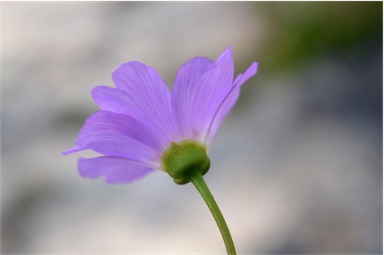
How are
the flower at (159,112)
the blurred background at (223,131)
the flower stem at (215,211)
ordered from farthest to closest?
the blurred background at (223,131) → the flower at (159,112) → the flower stem at (215,211)

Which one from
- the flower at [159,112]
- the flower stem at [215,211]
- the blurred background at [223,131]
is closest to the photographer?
the flower stem at [215,211]

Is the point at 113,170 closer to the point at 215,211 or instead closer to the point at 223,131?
the point at 215,211

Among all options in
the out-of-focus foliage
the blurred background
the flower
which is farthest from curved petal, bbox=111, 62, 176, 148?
the out-of-focus foliage

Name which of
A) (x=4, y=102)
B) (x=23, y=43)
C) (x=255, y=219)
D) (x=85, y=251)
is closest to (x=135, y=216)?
(x=85, y=251)

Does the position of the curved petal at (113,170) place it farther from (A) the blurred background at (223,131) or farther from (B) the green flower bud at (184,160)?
(A) the blurred background at (223,131)

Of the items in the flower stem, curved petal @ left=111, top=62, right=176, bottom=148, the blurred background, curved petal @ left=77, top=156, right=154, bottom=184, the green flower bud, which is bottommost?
the flower stem

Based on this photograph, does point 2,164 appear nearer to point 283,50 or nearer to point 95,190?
point 95,190

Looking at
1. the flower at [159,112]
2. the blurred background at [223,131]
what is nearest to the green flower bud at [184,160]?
the flower at [159,112]

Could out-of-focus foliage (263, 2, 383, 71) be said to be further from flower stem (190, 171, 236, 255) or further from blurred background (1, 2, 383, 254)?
flower stem (190, 171, 236, 255)
